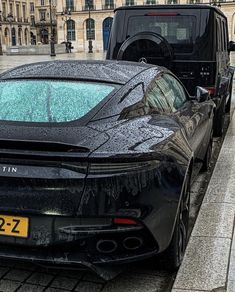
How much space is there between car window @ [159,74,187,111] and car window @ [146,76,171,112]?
113 millimetres

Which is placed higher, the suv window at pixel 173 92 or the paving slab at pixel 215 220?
the suv window at pixel 173 92

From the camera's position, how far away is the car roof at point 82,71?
4.25m

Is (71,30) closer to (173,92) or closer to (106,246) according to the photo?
(173,92)

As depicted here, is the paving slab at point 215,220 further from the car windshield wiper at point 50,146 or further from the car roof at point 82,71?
the car windshield wiper at point 50,146

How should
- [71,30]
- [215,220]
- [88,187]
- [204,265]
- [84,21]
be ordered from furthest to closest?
[71,30] < [84,21] < [215,220] < [204,265] < [88,187]

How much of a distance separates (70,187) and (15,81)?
1615 millimetres

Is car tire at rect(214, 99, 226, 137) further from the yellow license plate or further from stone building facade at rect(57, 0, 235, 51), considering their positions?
stone building facade at rect(57, 0, 235, 51)

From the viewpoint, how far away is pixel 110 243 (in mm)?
3164

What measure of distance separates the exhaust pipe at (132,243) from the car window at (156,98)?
122 cm

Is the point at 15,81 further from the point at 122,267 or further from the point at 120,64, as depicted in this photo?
the point at 122,267

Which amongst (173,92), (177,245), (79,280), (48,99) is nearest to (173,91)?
(173,92)

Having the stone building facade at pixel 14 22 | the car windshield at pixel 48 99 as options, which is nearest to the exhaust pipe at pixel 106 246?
the car windshield at pixel 48 99

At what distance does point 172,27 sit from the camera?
7.83m

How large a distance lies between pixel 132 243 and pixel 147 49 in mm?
4763
